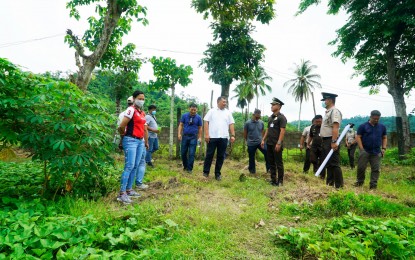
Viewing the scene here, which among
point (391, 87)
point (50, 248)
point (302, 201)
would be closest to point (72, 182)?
point (50, 248)

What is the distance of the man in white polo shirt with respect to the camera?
562 centimetres

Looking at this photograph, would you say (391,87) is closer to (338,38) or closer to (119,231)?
(338,38)

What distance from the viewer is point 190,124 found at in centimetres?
649

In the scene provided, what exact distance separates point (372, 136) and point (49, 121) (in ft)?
19.0

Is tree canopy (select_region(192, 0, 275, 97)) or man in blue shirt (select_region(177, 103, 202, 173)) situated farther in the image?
tree canopy (select_region(192, 0, 275, 97))

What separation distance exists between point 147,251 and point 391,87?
13.6 meters

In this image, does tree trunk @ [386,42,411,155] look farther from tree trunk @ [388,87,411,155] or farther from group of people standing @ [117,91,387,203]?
group of people standing @ [117,91,387,203]

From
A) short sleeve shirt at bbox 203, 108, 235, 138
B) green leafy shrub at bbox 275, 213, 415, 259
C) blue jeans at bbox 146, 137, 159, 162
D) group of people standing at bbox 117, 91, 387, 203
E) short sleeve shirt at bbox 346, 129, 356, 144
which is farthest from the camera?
short sleeve shirt at bbox 346, 129, 356, 144

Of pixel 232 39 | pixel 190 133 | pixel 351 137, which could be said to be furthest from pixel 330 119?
pixel 232 39

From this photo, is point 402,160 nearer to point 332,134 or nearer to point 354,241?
point 332,134

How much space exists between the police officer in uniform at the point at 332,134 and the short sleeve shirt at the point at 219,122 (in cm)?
191

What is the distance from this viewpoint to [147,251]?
219cm

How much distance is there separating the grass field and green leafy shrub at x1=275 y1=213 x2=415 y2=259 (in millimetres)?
50

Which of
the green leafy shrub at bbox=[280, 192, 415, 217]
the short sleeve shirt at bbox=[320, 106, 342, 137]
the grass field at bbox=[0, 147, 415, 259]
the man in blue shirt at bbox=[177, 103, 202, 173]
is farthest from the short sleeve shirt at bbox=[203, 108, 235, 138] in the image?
the green leafy shrub at bbox=[280, 192, 415, 217]
